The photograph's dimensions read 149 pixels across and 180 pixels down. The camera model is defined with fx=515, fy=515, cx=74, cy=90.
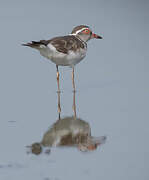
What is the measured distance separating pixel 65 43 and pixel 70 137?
3144 millimetres

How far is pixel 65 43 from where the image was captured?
11.0 metres

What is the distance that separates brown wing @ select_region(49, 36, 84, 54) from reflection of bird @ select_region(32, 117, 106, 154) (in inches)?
79.5

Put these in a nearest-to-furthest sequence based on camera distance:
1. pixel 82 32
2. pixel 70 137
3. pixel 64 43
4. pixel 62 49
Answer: pixel 70 137 < pixel 62 49 < pixel 64 43 < pixel 82 32

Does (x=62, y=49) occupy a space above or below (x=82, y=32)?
below

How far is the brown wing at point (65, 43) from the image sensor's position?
35.2ft

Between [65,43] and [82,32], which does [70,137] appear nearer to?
[65,43]

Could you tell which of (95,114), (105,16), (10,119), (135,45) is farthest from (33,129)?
(105,16)

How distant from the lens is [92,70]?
1284cm

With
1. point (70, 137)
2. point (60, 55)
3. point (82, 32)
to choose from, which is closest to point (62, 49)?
point (60, 55)

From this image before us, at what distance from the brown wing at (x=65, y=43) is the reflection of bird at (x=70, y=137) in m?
2.02

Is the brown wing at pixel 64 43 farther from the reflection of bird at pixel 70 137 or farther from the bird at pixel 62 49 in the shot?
the reflection of bird at pixel 70 137

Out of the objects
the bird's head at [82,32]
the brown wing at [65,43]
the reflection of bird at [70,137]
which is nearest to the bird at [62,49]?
the brown wing at [65,43]

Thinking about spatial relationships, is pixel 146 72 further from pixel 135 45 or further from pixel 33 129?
pixel 33 129

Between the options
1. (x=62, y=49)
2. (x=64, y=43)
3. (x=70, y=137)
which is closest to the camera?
(x=70, y=137)
